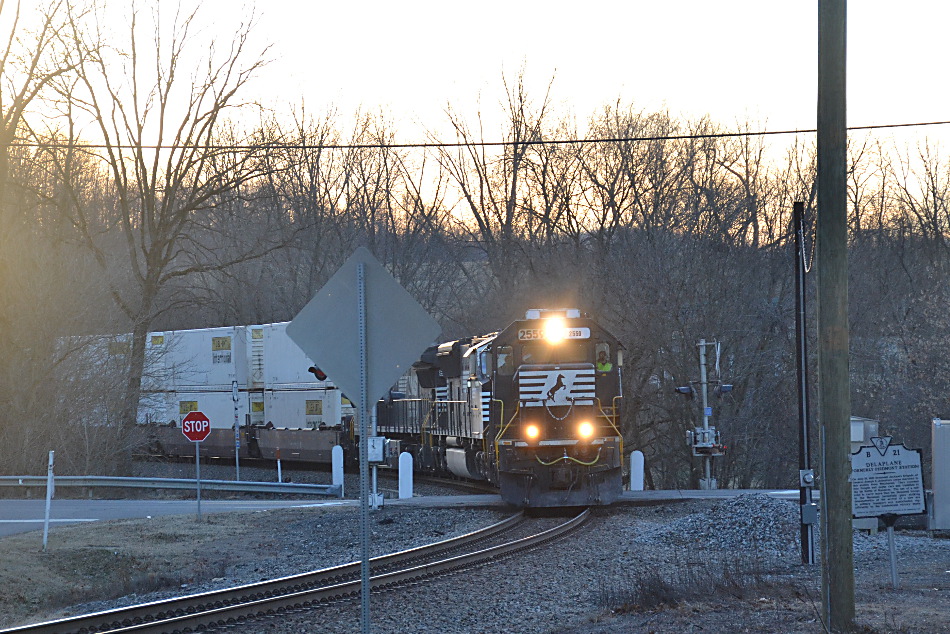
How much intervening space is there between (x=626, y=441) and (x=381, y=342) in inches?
1254

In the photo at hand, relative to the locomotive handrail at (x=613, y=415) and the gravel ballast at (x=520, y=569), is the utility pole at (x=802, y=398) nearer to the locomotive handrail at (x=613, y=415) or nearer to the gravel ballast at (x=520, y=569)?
the gravel ballast at (x=520, y=569)

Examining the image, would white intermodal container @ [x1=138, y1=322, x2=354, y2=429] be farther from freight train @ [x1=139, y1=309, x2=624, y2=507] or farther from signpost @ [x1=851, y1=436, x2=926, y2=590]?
signpost @ [x1=851, y1=436, x2=926, y2=590]

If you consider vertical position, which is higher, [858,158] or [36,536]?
[858,158]

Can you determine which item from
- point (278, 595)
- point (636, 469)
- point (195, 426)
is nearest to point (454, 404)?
point (636, 469)

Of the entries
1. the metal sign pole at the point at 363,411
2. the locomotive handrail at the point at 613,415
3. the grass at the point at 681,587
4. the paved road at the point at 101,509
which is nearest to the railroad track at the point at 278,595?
the grass at the point at 681,587

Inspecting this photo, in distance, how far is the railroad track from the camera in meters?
10.0

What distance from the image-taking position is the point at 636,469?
2584 centimetres

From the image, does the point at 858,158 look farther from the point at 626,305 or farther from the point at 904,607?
the point at 904,607

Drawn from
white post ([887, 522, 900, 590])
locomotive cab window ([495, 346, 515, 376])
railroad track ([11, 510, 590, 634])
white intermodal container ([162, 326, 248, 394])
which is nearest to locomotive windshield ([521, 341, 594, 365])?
locomotive cab window ([495, 346, 515, 376])

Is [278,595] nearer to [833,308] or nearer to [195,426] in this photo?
[833,308]

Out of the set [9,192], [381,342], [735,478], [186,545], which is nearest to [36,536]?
[186,545]

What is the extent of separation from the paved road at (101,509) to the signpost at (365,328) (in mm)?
15217

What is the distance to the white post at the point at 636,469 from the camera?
25.8 m

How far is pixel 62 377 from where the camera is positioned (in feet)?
105
